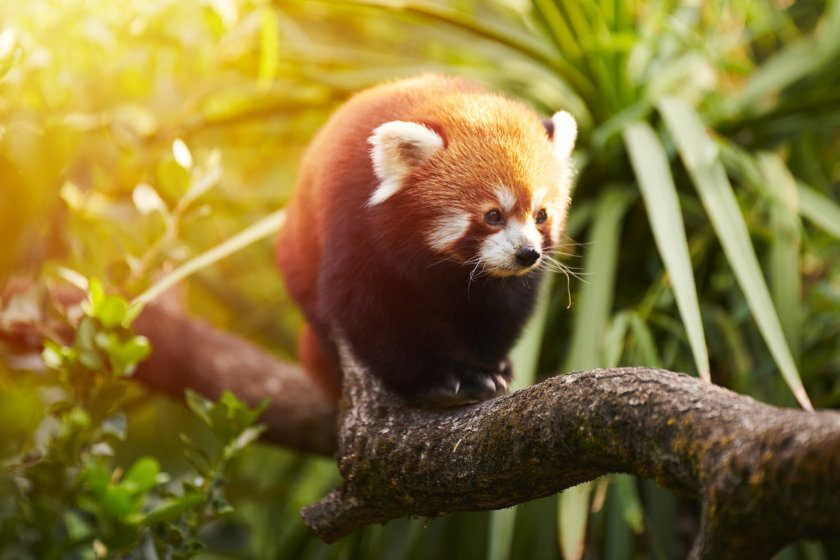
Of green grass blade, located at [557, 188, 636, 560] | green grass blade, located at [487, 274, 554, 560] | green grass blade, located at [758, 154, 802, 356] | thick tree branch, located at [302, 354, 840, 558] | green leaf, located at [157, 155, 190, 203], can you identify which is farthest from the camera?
green grass blade, located at [758, 154, 802, 356]

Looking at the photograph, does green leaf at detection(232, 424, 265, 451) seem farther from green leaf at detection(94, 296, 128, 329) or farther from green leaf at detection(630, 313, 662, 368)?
green leaf at detection(630, 313, 662, 368)

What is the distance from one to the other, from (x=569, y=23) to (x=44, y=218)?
1.68 meters

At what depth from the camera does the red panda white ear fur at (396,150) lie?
124cm

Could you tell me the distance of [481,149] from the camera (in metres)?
1.32

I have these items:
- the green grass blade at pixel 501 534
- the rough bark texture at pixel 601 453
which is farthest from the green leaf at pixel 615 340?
the rough bark texture at pixel 601 453

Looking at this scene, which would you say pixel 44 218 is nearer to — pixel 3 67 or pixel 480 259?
pixel 3 67

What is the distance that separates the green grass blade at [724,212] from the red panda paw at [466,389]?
1.85 feet

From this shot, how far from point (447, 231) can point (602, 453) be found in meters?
0.55

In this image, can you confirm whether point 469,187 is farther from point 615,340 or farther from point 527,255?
point 615,340

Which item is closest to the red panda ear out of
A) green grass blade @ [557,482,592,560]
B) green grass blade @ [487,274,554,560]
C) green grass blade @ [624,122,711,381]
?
green grass blade @ [487,274,554,560]

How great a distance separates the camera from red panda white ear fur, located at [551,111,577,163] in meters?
1.40

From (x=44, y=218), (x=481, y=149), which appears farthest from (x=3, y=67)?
(x=481, y=149)

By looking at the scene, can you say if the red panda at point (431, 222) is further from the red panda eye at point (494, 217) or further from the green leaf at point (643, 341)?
the green leaf at point (643, 341)

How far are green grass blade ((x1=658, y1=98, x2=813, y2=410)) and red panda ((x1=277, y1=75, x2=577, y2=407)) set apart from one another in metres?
0.53
